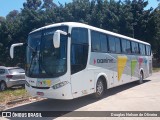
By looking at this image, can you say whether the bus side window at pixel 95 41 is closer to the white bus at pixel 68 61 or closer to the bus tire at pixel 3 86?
the white bus at pixel 68 61

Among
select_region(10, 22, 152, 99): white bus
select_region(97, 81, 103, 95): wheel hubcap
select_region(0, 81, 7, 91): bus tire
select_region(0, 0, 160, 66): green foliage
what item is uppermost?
select_region(0, 0, 160, 66): green foliage

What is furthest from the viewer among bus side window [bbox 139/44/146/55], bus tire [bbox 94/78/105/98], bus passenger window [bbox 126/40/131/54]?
bus side window [bbox 139/44/146/55]

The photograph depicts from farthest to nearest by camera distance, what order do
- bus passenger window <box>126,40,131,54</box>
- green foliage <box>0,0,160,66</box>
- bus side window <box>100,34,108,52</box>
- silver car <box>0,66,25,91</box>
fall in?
green foliage <box>0,0,160,66</box>, silver car <box>0,66,25,91</box>, bus passenger window <box>126,40,131,54</box>, bus side window <box>100,34,108,52</box>

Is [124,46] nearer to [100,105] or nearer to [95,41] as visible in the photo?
[95,41]

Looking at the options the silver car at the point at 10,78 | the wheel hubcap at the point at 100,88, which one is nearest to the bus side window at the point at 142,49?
the wheel hubcap at the point at 100,88

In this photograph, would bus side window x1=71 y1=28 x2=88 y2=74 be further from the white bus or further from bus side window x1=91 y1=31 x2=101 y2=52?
bus side window x1=91 y1=31 x2=101 y2=52

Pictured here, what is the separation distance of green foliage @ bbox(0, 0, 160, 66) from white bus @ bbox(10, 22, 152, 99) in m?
18.7

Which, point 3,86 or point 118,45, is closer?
point 118,45

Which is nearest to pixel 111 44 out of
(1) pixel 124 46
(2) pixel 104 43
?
(2) pixel 104 43

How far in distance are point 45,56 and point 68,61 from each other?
3.20 feet

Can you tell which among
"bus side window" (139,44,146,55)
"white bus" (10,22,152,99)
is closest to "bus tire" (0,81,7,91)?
"white bus" (10,22,152,99)

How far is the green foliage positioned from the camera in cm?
3181

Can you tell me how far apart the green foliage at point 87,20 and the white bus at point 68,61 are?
737 inches

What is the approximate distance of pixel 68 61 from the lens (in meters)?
9.73
